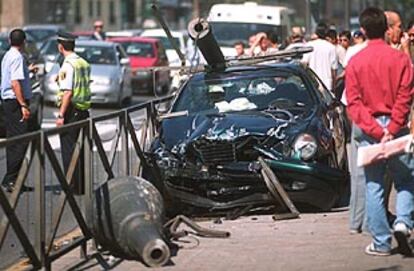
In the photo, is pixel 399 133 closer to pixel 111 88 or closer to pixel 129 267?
pixel 129 267

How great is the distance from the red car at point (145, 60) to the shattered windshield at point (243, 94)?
822 inches

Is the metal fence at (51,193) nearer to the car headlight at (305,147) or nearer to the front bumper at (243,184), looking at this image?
the front bumper at (243,184)

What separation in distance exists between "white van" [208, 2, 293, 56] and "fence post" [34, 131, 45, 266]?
21.1 meters

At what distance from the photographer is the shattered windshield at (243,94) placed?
12.8 meters

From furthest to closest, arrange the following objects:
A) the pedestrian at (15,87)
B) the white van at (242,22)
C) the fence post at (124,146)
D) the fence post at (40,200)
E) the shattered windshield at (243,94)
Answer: the white van at (242,22), the pedestrian at (15,87), the shattered windshield at (243,94), the fence post at (124,146), the fence post at (40,200)

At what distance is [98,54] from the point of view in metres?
29.6

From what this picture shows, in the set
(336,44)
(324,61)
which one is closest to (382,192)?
(324,61)

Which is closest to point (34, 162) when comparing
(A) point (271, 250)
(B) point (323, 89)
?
(A) point (271, 250)

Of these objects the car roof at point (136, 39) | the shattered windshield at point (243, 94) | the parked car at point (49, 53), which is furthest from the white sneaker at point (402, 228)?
the car roof at point (136, 39)

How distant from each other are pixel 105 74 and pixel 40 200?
66.3 ft

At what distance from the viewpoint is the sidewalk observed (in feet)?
29.8

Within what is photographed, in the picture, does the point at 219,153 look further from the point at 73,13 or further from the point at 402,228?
the point at 73,13

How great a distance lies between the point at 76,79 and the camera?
1292 centimetres

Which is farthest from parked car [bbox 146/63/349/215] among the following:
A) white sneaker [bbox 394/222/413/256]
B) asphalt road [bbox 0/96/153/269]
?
white sneaker [bbox 394/222/413/256]
